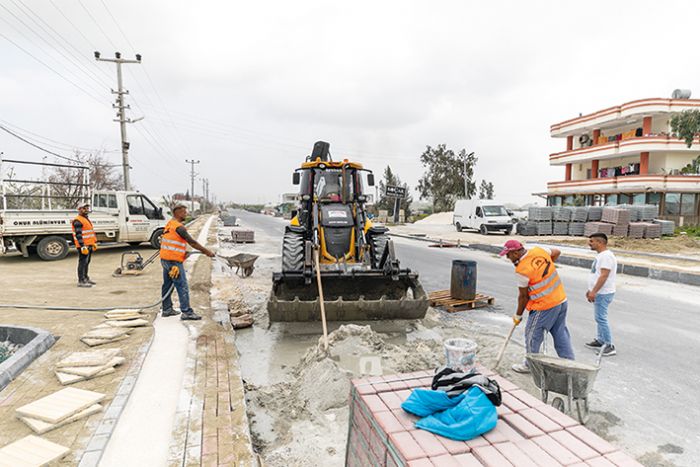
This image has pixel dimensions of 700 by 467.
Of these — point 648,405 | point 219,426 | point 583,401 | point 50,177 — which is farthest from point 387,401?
point 50,177

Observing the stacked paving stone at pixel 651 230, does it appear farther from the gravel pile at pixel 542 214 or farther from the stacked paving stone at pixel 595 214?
the gravel pile at pixel 542 214

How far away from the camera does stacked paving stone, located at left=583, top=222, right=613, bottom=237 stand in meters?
20.4

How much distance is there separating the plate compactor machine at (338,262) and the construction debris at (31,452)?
3.13 m

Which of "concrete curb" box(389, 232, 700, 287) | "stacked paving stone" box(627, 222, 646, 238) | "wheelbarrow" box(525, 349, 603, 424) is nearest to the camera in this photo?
"wheelbarrow" box(525, 349, 603, 424)

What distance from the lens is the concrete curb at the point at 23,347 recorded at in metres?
3.89

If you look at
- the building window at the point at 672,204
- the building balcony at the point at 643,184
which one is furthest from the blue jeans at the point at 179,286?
the building window at the point at 672,204

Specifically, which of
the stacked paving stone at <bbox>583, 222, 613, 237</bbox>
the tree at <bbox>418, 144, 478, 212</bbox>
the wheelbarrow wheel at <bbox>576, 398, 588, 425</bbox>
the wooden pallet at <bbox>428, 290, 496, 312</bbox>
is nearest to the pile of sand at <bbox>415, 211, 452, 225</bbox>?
the tree at <bbox>418, 144, 478, 212</bbox>

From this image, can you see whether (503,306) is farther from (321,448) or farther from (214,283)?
(214,283)

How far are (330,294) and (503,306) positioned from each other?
11.5ft

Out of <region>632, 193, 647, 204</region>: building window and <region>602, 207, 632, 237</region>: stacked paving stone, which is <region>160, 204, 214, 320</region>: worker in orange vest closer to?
<region>602, 207, 632, 237</region>: stacked paving stone

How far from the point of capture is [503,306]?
7.80 m

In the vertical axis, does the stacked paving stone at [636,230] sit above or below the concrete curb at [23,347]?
above

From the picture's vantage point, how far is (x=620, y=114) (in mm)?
30109

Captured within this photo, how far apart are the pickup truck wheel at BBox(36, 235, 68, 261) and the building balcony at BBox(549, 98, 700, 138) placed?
114 ft
